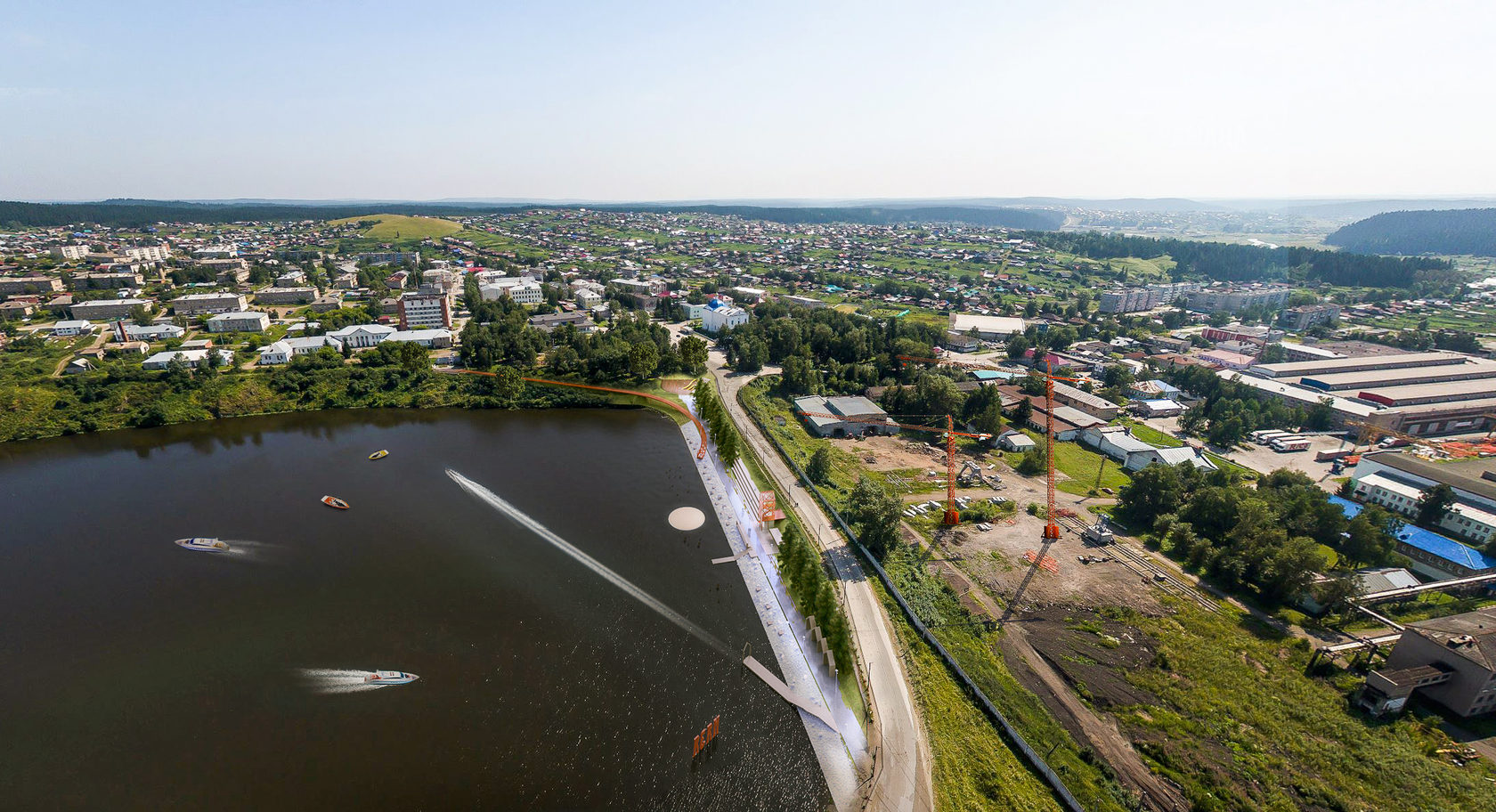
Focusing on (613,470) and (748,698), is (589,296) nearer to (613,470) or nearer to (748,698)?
Result: (613,470)

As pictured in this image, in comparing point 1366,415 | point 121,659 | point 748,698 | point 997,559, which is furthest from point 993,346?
point 121,659

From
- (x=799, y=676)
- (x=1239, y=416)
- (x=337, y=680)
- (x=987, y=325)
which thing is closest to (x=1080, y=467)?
(x=1239, y=416)

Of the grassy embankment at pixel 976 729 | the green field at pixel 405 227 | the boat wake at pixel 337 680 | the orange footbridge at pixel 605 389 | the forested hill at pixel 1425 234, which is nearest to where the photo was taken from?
the grassy embankment at pixel 976 729

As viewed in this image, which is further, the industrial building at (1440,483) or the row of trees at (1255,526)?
the industrial building at (1440,483)

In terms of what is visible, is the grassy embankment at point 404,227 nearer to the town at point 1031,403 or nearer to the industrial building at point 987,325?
the town at point 1031,403

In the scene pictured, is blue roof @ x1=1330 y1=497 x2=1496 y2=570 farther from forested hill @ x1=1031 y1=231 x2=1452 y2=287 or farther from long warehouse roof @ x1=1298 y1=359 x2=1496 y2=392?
forested hill @ x1=1031 y1=231 x2=1452 y2=287

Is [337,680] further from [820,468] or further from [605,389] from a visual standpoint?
[605,389]

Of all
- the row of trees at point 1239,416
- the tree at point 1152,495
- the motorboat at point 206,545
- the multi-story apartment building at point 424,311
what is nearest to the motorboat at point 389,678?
the motorboat at point 206,545
